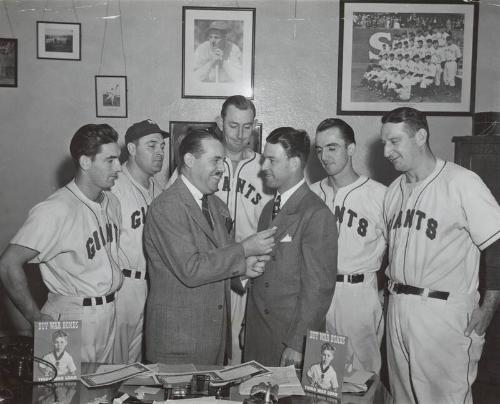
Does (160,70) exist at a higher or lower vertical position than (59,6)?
lower

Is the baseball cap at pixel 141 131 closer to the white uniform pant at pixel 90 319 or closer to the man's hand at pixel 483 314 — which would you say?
the white uniform pant at pixel 90 319

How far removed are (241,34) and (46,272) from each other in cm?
290

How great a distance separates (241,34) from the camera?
4.78 metres

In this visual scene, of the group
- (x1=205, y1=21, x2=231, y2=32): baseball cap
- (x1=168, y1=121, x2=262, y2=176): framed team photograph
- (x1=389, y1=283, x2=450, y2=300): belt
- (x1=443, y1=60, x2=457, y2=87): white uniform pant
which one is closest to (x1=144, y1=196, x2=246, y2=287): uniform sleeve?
(x1=389, y1=283, x2=450, y2=300): belt

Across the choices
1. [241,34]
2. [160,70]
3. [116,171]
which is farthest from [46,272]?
[241,34]

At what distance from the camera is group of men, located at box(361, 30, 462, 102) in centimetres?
480

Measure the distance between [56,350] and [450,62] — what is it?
4211mm

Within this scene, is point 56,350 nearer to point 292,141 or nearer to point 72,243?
point 72,243

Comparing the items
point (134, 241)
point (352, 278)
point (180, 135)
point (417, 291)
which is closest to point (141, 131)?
point (134, 241)

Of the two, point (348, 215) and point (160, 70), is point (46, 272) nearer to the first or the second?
point (348, 215)

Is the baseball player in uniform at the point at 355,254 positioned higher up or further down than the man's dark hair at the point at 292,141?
further down

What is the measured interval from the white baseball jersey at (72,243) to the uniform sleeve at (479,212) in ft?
6.40

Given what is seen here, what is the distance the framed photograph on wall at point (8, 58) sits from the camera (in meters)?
4.77

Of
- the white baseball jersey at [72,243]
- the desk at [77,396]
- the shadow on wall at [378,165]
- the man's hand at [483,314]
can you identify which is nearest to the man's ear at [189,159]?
the white baseball jersey at [72,243]
